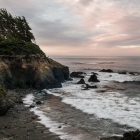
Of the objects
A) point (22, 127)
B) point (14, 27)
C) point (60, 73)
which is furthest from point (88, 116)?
point (14, 27)

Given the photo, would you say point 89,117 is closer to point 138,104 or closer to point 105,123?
point 105,123

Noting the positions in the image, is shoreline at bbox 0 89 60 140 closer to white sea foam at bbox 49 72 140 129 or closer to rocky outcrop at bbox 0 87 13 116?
rocky outcrop at bbox 0 87 13 116

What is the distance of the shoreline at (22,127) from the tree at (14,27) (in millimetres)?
44946

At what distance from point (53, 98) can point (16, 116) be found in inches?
503

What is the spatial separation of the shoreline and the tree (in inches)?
1770

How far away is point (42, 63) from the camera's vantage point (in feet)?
171

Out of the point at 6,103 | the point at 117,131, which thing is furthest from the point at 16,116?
the point at 117,131

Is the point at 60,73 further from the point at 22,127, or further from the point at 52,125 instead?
the point at 22,127

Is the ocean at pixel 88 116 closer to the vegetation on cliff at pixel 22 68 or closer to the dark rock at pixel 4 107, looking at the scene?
the dark rock at pixel 4 107

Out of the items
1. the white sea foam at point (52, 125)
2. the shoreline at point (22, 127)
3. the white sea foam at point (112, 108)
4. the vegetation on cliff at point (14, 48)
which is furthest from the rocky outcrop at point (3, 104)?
the vegetation on cliff at point (14, 48)

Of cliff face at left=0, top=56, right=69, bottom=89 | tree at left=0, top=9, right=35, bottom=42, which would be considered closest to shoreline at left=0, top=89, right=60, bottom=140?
cliff face at left=0, top=56, right=69, bottom=89

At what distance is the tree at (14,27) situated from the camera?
72062 millimetres

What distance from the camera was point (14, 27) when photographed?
244 ft

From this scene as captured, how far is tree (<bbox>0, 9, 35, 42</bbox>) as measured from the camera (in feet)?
236
